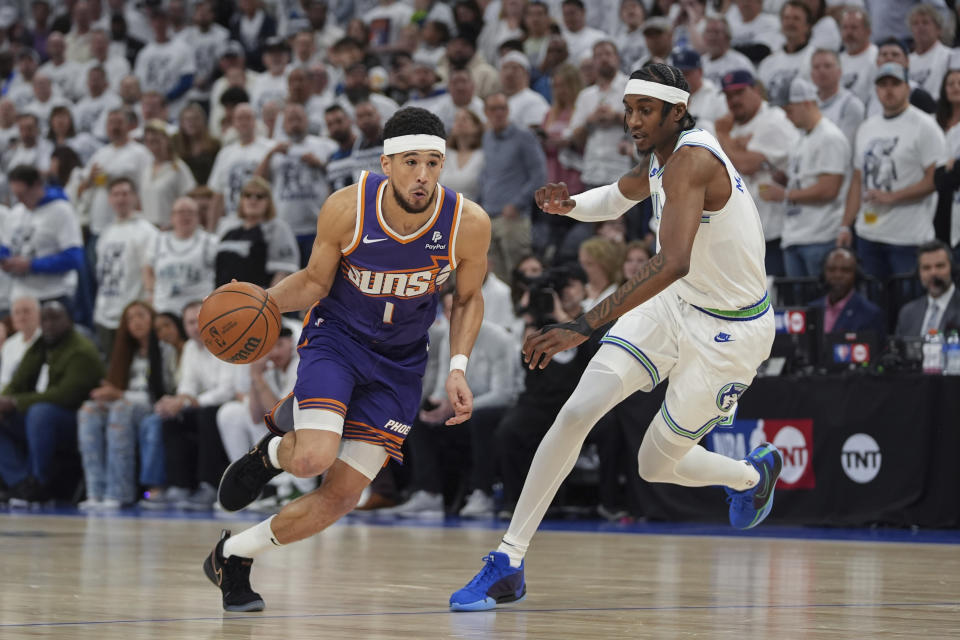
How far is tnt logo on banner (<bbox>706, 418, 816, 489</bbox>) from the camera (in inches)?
379

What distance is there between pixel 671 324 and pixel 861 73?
6.45m

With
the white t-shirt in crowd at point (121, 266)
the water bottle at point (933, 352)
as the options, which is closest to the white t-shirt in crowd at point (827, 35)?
the water bottle at point (933, 352)

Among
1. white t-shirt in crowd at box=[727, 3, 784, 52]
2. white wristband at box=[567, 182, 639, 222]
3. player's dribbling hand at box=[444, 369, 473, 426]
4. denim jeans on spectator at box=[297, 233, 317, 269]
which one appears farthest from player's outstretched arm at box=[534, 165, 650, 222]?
denim jeans on spectator at box=[297, 233, 317, 269]

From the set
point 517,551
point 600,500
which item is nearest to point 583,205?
point 517,551

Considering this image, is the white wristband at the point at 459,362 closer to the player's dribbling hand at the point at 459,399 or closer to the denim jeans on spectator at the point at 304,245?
the player's dribbling hand at the point at 459,399

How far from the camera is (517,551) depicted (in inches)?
219

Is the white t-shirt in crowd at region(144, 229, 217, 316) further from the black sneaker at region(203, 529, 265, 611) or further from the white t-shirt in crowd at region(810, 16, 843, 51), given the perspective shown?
the black sneaker at region(203, 529, 265, 611)

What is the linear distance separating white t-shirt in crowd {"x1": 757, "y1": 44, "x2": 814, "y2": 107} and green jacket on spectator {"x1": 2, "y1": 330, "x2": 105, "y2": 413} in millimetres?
6443

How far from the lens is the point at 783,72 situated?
39.1ft

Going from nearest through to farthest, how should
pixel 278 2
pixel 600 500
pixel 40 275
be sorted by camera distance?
pixel 600 500
pixel 40 275
pixel 278 2

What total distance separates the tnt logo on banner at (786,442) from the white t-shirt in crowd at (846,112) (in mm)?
2534

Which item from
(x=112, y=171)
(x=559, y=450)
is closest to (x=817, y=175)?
(x=559, y=450)

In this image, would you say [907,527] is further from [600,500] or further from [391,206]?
[391,206]

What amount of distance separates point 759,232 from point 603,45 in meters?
6.87
